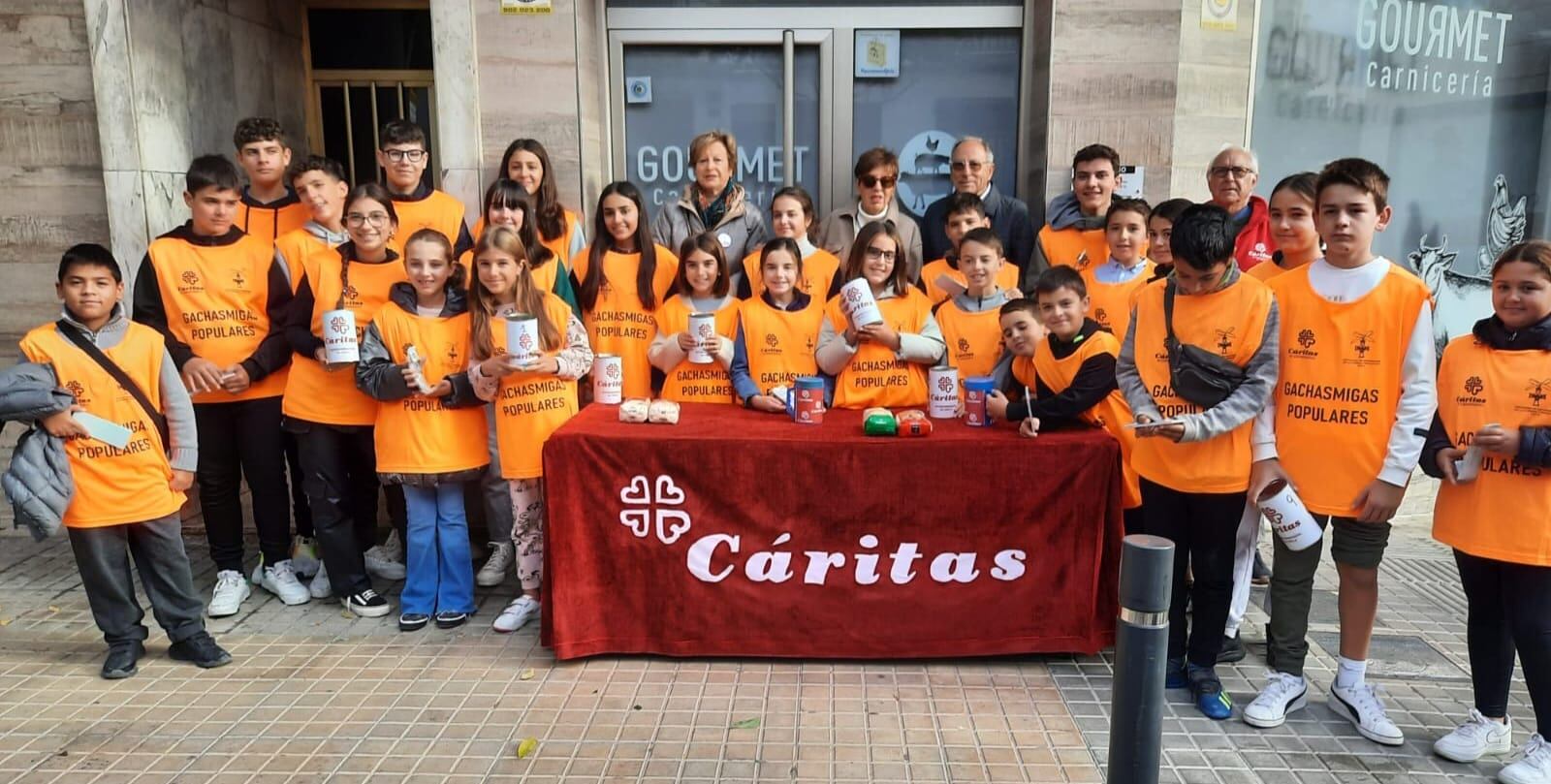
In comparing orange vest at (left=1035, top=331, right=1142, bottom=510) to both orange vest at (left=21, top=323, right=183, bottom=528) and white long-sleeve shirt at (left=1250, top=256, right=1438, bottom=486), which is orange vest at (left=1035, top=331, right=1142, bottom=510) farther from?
orange vest at (left=21, top=323, right=183, bottom=528)

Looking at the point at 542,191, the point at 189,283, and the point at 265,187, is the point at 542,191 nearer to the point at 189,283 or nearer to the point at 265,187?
the point at 265,187

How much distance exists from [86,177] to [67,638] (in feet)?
9.76

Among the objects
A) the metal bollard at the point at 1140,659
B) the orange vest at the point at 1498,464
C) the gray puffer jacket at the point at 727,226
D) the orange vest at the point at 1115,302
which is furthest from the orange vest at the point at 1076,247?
the metal bollard at the point at 1140,659

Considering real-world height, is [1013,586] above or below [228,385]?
below

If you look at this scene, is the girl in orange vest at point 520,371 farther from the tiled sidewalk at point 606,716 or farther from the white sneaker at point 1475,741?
the white sneaker at point 1475,741

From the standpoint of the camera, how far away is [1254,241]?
4848 mm

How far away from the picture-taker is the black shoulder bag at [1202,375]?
3.58 meters

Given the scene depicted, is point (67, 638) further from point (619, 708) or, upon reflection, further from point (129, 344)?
point (619, 708)

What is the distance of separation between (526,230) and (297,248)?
1086mm

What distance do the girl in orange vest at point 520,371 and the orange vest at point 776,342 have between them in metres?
0.78

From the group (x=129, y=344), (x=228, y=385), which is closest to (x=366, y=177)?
(x=228, y=385)

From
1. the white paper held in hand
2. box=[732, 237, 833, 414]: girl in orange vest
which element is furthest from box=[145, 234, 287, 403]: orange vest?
box=[732, 237, 833, 414]: girl in orange vest

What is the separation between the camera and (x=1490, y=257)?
24.2 ft

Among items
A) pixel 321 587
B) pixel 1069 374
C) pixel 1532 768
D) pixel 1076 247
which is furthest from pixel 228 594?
pixel 1532 768
